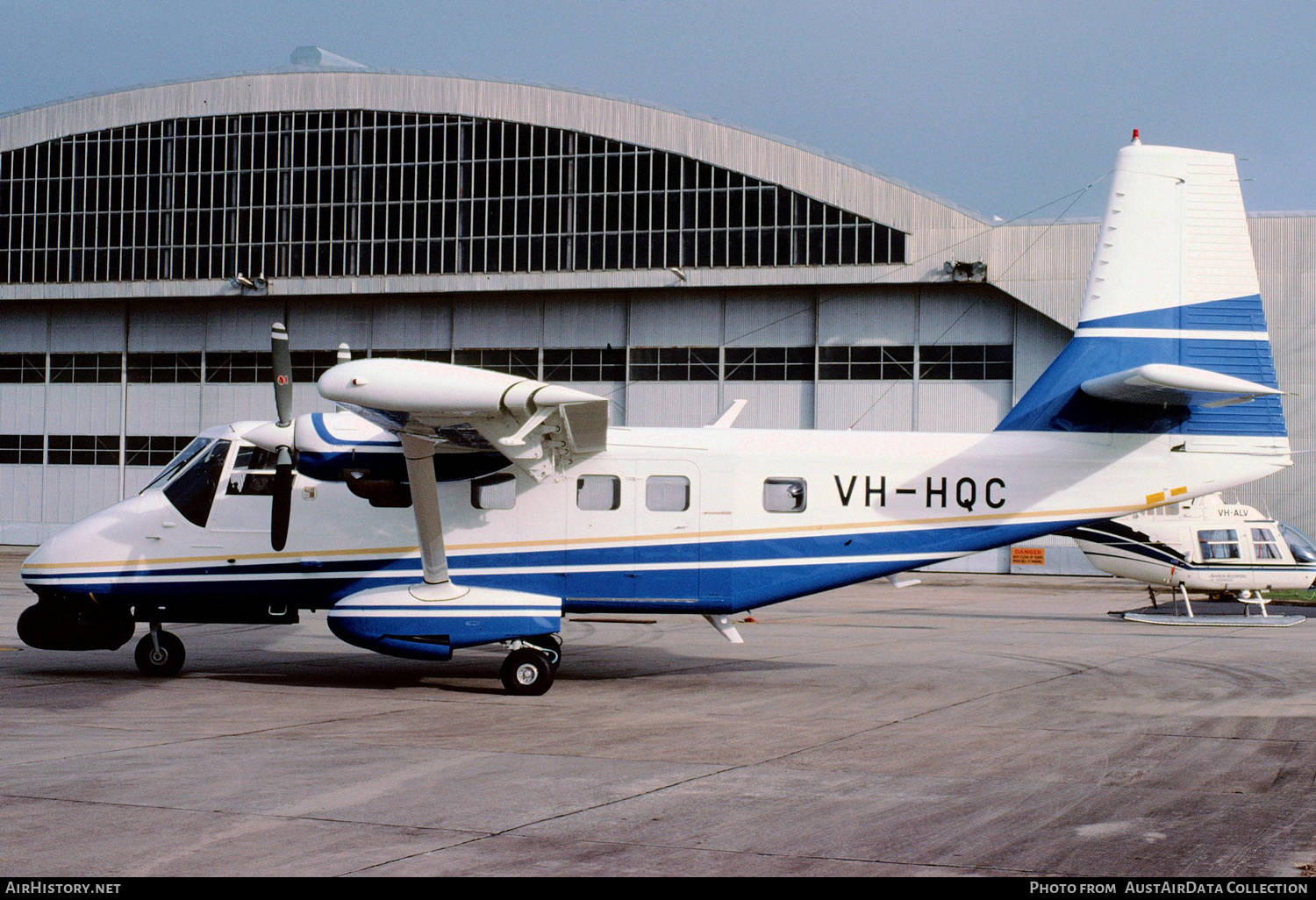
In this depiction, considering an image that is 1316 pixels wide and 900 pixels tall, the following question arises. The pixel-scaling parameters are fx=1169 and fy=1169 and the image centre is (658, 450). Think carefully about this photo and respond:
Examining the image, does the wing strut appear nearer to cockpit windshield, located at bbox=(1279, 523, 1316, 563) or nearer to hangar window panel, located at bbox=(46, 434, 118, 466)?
cockpit windshield, located at bbox=(1279, 523, 1316, 563)

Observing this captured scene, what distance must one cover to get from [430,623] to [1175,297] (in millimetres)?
9778

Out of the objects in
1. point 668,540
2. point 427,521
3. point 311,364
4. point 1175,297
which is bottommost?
point 668,540

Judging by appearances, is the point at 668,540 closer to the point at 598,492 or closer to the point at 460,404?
the point at 598,492

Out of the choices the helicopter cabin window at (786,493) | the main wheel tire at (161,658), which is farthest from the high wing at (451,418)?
the main wheel tire at (161,658)

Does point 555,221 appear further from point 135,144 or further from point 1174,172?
point 1174,172

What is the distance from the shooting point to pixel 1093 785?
29.5 feet

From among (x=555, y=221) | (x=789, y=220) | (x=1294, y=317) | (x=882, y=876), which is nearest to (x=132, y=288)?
(x=555, y=221)

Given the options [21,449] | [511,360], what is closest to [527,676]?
[511,360]

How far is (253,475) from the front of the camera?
14.5 metres

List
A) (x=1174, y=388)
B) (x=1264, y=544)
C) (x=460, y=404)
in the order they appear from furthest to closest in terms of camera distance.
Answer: (x=1264, y=544)
(x=1174, y=388)
(x=460, y=404)

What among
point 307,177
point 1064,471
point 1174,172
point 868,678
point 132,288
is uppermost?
point 307,177

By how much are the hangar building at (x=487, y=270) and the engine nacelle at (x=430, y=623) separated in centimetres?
2912

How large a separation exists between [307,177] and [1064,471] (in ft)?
122

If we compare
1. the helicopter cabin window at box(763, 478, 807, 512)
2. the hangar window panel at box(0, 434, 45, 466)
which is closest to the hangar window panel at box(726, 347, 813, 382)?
the helicopter cabin window at box(763, 478, 807, 512)
